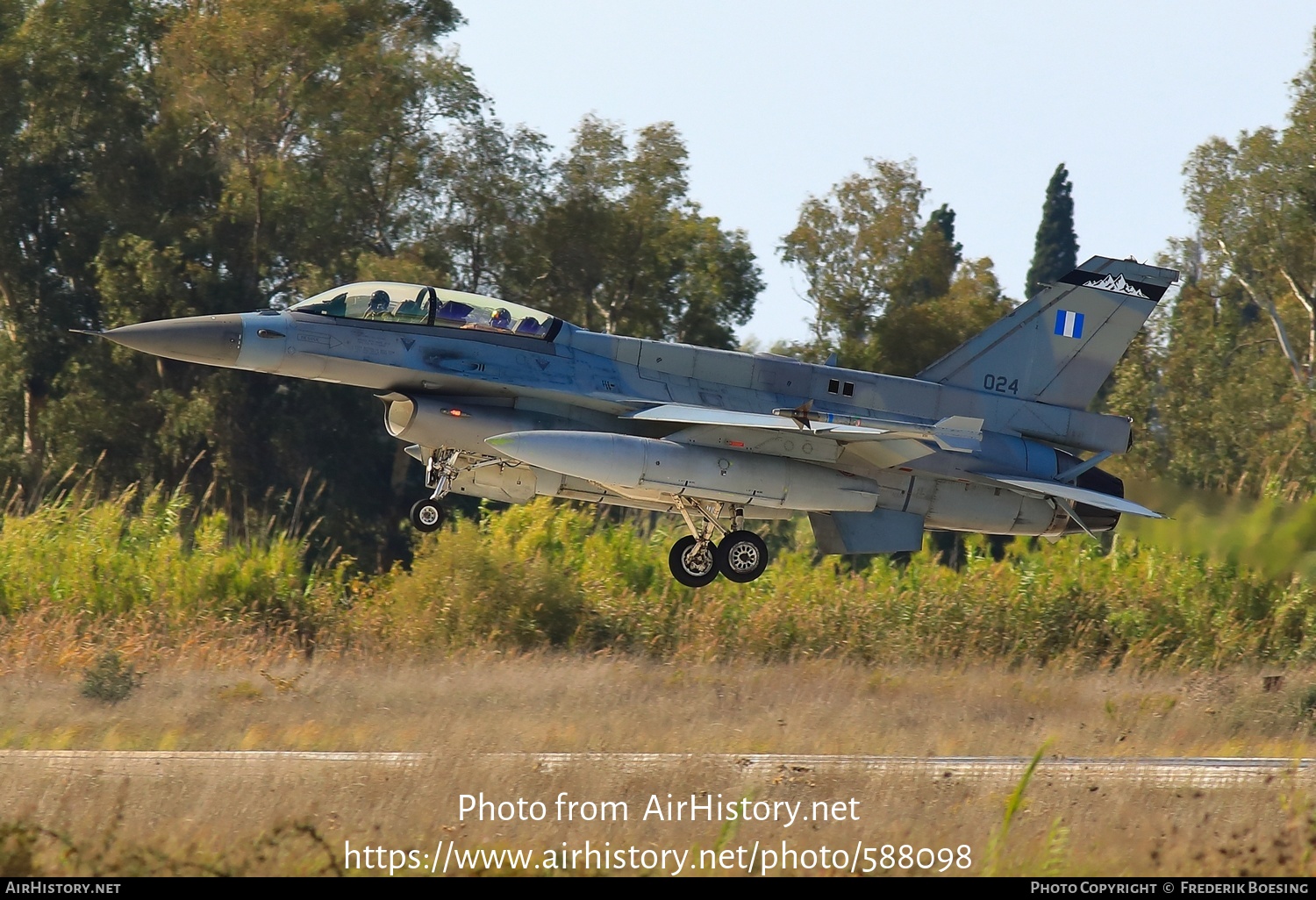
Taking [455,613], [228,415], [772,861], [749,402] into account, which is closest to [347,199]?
[228,415]

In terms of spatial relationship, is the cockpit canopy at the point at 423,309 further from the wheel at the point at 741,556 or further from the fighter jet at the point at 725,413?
the wheel at the point at 741,556

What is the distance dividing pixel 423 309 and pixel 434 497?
1.82 metres

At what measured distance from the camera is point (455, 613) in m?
20.3

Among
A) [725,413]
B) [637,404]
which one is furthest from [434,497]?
[725,413]

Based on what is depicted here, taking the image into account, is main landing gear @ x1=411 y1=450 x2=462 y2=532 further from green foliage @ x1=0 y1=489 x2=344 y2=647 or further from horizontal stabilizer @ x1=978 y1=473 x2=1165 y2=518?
green foliage @ x1=0 y1=489 x2=344 y2=647

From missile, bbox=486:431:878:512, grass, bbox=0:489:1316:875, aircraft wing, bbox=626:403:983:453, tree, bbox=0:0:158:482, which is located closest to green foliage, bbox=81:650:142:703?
grass, bbox=0:489:1316:875

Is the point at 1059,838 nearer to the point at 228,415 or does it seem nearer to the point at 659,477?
the point at 659,477

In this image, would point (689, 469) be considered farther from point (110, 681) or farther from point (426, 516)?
point (110, 681)

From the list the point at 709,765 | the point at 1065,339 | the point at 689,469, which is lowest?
the point at 709,765

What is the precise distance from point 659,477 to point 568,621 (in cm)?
775

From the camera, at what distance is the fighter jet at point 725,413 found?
44.7ft

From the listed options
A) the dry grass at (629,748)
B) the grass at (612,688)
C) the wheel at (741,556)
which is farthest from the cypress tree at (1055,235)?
the wheel at (741,556)

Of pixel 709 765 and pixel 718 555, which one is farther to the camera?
pixel 718 555

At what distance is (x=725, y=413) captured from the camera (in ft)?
45.8
